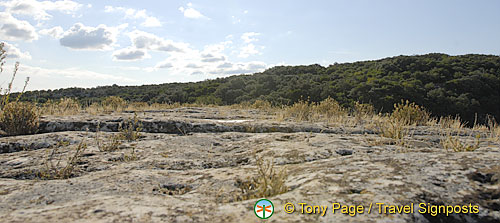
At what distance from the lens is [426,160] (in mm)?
1914

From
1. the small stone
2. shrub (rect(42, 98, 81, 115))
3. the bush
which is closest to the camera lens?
the small stone

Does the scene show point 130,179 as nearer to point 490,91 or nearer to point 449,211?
point 449,211

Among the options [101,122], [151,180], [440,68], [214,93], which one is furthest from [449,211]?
[440,68]

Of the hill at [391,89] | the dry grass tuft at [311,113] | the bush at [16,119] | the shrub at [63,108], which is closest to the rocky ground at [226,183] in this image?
the bush at [16,119]

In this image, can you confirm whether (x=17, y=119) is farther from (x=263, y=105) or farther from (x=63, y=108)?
(x=263, y=105)

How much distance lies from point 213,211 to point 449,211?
3.88ft

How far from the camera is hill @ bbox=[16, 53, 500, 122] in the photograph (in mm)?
20594

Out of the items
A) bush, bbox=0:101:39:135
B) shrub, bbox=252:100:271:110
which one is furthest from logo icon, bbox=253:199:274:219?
shrub, bbox=252:100:271:110

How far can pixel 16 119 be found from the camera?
396 cm

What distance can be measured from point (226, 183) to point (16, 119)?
3.72 m

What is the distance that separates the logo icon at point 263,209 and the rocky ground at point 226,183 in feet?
0.09

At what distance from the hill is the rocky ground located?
15.4m

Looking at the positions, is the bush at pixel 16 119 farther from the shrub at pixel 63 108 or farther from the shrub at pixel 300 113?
the shrub at pixel 300 113

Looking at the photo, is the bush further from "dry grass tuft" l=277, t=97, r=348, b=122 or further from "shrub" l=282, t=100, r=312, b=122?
"shrub" l=282, t=100, r=312, b=122
